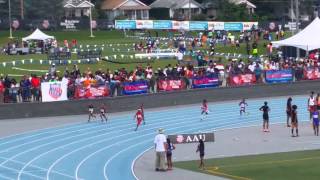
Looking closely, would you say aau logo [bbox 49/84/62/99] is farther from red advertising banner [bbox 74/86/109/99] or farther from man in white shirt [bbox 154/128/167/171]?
man in white shirt [bbox 154/128/167/171]

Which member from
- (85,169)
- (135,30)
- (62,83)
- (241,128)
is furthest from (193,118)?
(135,30)

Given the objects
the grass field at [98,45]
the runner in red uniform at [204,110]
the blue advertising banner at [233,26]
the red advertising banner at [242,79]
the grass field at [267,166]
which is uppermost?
the blue advertising banner at [233,26]

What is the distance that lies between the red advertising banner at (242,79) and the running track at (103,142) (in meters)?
Answer: 1.79

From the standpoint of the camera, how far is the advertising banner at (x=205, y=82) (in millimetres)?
46781

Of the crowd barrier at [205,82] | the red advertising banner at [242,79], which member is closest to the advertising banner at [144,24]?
the red advertising banner at [242,79]

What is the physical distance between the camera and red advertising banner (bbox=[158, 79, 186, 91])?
45.7 meters

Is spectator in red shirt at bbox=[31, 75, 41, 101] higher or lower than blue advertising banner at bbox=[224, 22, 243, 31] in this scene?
lower

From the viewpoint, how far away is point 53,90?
4231cm

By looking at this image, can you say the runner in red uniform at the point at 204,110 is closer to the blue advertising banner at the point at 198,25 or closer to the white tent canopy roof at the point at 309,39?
the white tent canopy roof at the point at 309,39

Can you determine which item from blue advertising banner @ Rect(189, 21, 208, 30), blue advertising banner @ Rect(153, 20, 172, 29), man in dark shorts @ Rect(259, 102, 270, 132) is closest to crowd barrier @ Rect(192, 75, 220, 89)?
man in dark shorts @ Rect(259, 102, 270, 132)

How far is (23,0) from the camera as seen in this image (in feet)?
309

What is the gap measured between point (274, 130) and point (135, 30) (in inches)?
2108

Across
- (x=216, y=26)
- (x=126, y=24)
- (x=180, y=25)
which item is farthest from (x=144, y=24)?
(x=216, y=26)

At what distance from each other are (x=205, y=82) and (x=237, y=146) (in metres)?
14.1
